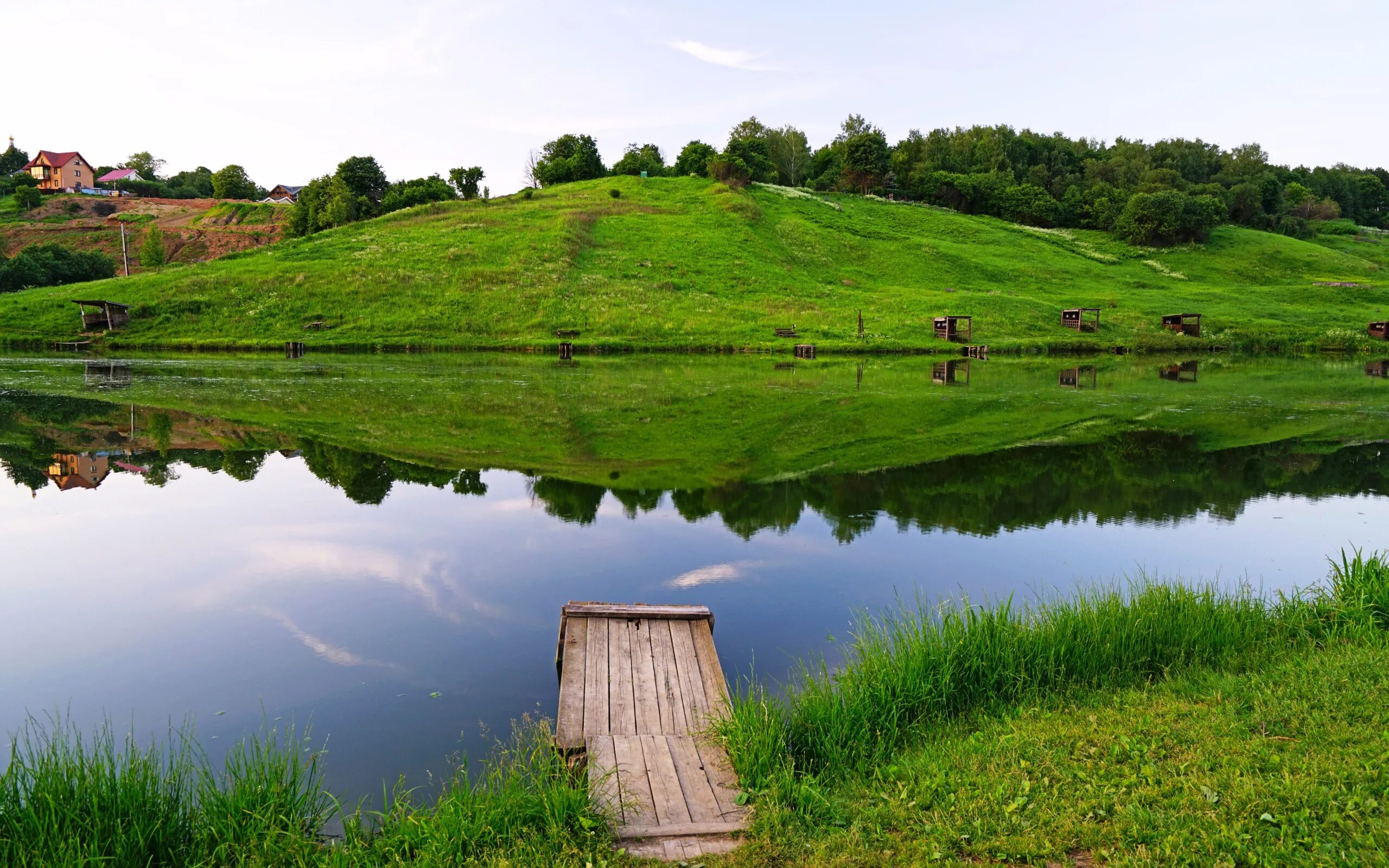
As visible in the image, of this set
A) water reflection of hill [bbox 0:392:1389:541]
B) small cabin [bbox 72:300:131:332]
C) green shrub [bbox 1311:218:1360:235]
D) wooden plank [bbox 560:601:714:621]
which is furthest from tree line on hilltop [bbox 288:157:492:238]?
green shrub [bbox 1311:218:1360:235]

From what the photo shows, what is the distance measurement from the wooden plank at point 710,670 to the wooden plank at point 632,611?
5.1 inches

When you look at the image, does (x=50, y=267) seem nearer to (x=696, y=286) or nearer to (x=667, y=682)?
(x=696, y=286)

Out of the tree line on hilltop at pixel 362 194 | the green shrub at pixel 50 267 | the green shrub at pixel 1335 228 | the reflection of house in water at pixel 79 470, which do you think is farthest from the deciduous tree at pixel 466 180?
the green shrub at pixel 1335 228

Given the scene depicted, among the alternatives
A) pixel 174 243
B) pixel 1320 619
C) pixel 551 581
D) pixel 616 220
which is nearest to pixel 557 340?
pixel 616 220

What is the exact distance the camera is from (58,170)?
148m

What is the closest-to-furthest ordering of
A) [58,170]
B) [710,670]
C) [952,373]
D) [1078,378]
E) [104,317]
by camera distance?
[710,670], [1078,378], [952,373], [104,317], [58,170]

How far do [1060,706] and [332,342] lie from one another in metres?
55.8

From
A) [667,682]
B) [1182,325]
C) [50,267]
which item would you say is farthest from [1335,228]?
[50,267]

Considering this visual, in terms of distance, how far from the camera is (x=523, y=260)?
2717 inches

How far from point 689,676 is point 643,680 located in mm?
491

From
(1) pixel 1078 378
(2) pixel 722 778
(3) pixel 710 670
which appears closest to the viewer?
(2) pixel 722 778

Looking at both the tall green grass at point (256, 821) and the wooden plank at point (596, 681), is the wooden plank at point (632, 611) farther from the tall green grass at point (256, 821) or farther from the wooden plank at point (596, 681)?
the tall green grass at point (256, 821)

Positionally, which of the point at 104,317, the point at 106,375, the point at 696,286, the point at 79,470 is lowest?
the point at 79,470

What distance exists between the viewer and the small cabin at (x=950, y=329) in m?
56.4
